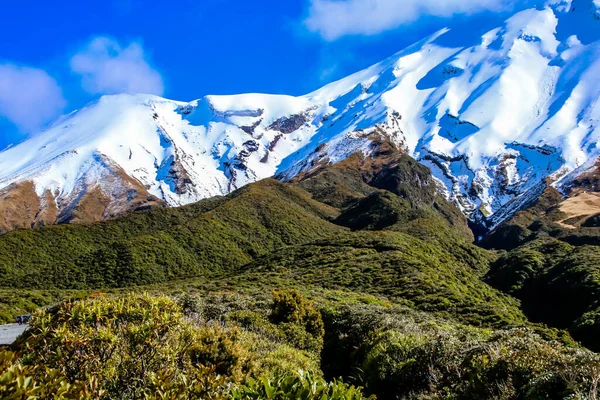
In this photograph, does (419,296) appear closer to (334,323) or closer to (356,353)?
(334,323)

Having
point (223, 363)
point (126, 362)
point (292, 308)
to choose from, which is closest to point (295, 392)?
point (126, 362)

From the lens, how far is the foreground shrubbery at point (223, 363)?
4688 mm

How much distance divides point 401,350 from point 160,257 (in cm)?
5252

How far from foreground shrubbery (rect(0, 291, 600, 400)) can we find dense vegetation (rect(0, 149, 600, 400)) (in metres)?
0.03

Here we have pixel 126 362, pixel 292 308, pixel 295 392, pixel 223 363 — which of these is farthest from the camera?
pixel 292 308

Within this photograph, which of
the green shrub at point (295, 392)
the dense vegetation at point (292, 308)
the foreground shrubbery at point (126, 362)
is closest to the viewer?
the foreground shrubbery at point (126, 362)

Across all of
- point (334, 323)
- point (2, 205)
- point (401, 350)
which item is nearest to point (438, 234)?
point (334, 323)

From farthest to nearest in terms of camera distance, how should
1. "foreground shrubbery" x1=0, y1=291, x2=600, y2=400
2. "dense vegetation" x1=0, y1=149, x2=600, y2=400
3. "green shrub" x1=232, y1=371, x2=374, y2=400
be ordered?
"dense vegetation" x1=0, y1=149, x2=600, y2=400 → "foreground shrubbery" x1=0, y1=291, x2=600, y2=400 → "green shrub" x1=232, y1=371, x2=374, y2=400

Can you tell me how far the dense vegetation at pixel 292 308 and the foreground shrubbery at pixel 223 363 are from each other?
0.03 m

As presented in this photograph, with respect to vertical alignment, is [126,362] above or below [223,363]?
above

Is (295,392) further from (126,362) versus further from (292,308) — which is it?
(292,308)

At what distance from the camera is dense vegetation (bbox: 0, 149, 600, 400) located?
643cm

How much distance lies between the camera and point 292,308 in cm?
1830

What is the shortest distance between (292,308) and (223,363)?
885cm
